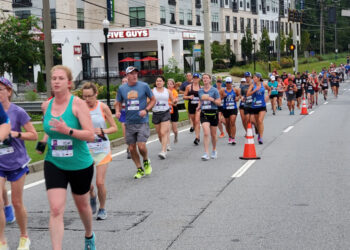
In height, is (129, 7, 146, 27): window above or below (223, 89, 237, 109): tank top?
above

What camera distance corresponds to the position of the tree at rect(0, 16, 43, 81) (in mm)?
32875

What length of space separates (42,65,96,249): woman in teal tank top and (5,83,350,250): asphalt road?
1207 mm

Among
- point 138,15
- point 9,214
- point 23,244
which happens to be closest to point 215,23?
point 138,15

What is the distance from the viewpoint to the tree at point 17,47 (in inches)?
1294

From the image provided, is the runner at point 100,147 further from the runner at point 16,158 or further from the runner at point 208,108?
the runner at point 208,108

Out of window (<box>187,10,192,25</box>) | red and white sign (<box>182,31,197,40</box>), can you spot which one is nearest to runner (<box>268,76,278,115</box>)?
red and white sign (<box>182,31,197,40</box>)

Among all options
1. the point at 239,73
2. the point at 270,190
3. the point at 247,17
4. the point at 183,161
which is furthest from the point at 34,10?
the point at 270,190

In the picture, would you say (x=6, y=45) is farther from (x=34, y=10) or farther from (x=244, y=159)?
(x=34, y=10)

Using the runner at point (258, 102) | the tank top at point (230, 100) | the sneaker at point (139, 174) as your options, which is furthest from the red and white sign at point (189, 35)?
the sneaker at point (139, 174)

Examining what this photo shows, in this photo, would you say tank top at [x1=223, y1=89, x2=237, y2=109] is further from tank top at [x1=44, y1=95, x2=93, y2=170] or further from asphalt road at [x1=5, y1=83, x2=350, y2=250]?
tank top at [x1=44, y1=95, x2=93, y2=170]

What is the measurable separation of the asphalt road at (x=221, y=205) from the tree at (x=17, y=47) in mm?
20394

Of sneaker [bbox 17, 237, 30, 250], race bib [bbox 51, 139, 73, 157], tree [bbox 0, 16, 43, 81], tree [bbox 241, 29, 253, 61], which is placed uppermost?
tree [bbox 241, 29, 253, 61]

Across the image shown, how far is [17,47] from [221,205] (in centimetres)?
2657

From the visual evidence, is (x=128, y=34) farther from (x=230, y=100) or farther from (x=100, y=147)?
(x=100, y=147)
